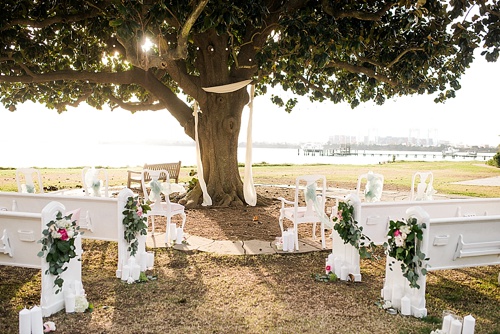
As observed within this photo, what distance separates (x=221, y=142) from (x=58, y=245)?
272 inches

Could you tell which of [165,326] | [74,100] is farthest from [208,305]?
[74,100]

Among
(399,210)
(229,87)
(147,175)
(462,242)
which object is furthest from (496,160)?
(462,242)

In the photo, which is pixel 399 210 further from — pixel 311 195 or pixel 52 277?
pixel 52 277

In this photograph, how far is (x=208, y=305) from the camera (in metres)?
4.29

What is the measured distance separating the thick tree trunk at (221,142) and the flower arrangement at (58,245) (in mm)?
6398

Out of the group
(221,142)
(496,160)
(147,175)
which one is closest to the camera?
(221,142)

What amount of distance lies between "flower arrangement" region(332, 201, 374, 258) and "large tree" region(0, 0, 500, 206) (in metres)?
3.61

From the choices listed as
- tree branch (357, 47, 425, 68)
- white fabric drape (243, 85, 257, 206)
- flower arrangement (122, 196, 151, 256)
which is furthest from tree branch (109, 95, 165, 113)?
flower arrangement (122, 196, 151, 256)

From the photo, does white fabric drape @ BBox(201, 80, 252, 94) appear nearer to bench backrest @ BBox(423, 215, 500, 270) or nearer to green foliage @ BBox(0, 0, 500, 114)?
green foliage @ BBox(0, 0, 500, 114)

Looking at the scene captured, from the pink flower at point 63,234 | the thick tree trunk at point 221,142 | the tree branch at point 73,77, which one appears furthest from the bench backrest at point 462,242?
the tree branch at point 73,77

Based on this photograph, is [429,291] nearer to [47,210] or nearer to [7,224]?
[47,210]

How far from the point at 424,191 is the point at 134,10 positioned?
21.0 ft

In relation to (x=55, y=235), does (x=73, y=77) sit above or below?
above

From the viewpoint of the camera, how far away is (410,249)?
411cm
